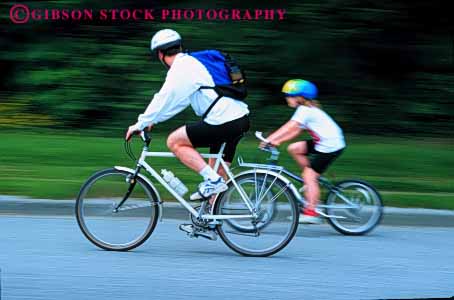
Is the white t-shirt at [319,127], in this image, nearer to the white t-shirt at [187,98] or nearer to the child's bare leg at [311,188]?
the child's bare leg at [311,188]

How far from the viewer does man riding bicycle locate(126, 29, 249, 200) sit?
6848 millimetres

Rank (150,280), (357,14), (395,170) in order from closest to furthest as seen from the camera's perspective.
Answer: (150,280), (395,170), (357,14)

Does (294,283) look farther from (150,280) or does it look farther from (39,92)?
(39,92)

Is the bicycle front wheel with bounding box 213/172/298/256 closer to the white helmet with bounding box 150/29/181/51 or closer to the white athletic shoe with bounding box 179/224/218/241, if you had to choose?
the white athletic shoe with bounding box 179/224/218/241

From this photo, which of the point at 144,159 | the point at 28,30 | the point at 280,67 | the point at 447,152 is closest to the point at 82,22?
the point at 28,30

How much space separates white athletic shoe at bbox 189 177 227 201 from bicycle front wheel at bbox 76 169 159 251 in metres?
0.40

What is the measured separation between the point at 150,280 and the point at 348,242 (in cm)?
239

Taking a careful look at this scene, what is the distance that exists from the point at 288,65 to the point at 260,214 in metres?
7.72

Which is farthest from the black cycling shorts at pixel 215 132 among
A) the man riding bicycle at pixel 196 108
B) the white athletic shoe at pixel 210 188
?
the white athletic shoe at pixel 210 188

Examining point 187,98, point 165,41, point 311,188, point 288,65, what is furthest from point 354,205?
point 288,65

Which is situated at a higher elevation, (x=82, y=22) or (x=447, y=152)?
(x=82, y=22)

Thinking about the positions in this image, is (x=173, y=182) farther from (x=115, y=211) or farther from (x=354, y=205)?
(x=354, y=205)

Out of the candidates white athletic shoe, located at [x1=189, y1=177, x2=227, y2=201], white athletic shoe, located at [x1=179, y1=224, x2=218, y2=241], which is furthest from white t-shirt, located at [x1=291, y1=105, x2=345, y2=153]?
white athletic shoe, located at [x1=179, y1=224, x2=218, y2=241]

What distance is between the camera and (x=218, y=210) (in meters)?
7.07
